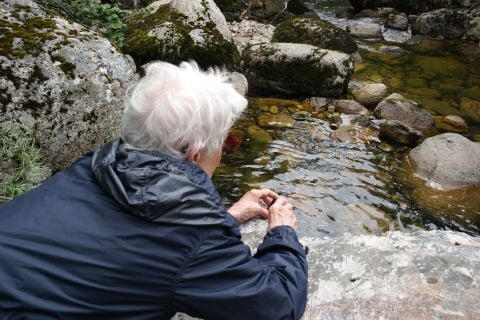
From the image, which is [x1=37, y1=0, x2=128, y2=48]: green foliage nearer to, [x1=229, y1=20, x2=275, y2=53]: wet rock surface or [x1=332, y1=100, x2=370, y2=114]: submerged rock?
[x1=332, y1=100, x2=370, y2=114]: submerged rock

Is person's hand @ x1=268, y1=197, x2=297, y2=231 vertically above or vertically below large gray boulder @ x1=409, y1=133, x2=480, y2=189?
above

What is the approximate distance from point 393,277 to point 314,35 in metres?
8.91

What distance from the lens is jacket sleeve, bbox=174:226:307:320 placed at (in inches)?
68.1

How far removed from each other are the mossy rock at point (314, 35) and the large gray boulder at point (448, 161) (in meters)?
4.95

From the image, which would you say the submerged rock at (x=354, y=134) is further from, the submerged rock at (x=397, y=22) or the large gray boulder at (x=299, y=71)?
the submerged rock at (x=397, y=22)

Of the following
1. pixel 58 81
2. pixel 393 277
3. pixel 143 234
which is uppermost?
pixel 143 234

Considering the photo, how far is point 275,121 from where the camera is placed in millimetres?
7520

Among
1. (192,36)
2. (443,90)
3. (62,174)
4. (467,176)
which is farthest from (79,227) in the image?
(443,90)

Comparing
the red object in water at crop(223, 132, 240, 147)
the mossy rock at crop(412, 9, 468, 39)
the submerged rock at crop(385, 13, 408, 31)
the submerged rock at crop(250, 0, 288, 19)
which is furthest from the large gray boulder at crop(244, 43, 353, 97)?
the submerged rock at crop(385, 13, 408, 31)

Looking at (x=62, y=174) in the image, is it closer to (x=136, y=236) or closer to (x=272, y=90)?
(x=136, y=236)

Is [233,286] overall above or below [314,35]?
above

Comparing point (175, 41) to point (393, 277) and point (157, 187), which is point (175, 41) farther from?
point (157, 187)

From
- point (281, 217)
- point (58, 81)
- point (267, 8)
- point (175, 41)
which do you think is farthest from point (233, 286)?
point (267, 8)

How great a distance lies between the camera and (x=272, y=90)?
878cm
